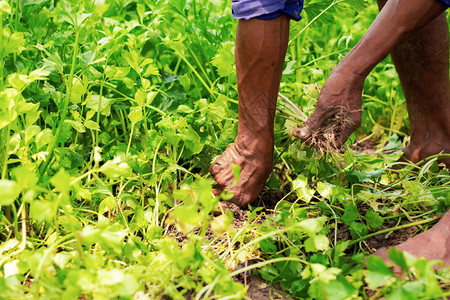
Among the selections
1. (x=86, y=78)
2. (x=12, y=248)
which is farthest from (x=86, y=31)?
(x=12, y=248)

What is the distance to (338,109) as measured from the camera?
1.56 metres

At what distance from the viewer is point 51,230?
5.04 ft

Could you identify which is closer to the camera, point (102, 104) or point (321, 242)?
point (321, 242)

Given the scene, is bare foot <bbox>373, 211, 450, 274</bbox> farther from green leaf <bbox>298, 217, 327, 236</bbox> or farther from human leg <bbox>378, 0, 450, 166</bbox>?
human leg <bbox>378, 0, 450, 166</bbox>

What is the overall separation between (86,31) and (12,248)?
A: 83cm

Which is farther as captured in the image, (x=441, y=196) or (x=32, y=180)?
(x=441, y=196)

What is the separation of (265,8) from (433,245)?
860 millimetres

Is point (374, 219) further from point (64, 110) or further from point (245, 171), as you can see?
point (64, 110)

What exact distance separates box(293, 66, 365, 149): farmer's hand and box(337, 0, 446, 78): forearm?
31mm

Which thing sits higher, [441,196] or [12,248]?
[441,196]

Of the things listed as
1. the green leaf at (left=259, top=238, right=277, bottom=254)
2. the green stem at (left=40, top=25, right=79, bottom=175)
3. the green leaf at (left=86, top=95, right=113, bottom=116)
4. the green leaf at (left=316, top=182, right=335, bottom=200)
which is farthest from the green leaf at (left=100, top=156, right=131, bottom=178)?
the green leaf at (left=316, top=182, right=335, bottom=200)

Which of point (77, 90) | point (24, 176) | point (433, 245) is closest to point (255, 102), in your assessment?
point (77, 90)

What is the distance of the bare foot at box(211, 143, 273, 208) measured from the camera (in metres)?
1.74

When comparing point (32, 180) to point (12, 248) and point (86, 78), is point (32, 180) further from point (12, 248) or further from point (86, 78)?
point (86, 78)
